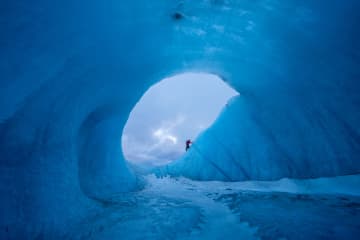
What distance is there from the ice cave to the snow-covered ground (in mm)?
33

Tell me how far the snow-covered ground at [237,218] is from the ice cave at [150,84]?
33 millimetres

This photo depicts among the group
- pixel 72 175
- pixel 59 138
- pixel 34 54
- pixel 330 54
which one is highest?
pixel 330 54

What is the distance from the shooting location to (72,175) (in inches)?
168

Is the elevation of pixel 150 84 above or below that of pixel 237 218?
above

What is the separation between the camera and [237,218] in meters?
3.84

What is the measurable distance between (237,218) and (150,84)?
5.84m

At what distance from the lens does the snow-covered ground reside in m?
3.03

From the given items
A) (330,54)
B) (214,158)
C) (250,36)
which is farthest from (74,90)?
(214,158)

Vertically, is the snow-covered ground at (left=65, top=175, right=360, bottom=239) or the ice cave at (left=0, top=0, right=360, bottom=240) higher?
the ice cave at (left=0, top=0, right=360, bottom=240)

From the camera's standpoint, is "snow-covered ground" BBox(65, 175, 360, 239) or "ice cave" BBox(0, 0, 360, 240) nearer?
"ice cave" BBox(0, 0, 360, 240)

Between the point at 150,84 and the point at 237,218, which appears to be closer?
the point at 237,218

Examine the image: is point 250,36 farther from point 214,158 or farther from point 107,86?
point 214,158

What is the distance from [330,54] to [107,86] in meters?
5.25

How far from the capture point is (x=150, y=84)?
8102 millimetres
